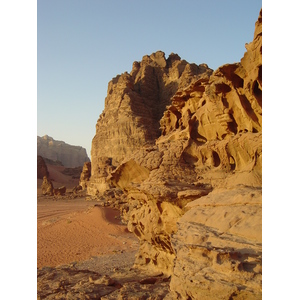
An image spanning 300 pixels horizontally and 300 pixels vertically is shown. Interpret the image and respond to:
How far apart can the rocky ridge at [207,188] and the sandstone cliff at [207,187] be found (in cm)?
1

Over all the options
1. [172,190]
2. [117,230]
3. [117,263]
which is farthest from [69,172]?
[172,190]

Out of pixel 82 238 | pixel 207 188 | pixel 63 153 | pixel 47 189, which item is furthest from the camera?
pixel 63 153

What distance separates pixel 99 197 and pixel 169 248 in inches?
891

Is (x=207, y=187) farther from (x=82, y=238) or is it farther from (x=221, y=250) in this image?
(x=82, y=238)

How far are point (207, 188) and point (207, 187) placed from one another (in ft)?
0.11

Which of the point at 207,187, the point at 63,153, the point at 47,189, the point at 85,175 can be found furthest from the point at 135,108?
the point at 63,153

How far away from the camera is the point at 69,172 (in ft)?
178

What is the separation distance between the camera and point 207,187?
6445 mm

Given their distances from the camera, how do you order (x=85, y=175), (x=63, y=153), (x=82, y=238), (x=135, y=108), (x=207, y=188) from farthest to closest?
(x=63, y=153), (x=85, y=175), (x=135, y=108), (x=82, y=238), (x=207, y=188)

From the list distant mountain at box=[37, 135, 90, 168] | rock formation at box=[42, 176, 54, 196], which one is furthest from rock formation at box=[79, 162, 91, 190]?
distant mountain at box=[37, 135, 90, 168]

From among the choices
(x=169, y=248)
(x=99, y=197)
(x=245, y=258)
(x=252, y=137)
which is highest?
(x=252, y=137)

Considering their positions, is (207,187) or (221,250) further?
(207,187)

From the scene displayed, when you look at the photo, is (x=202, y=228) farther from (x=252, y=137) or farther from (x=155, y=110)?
(x=155, y=110)

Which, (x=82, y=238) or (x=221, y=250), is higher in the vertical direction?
(x=221, y=250)
